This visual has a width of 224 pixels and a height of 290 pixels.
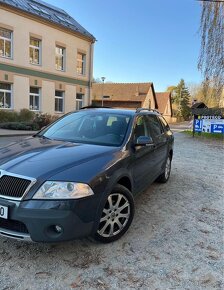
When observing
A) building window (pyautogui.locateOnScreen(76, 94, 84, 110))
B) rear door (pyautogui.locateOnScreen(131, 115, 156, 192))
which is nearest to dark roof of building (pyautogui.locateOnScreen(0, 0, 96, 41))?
building window (pyautogui.locateOnScreen(76, 94, 84, 110))

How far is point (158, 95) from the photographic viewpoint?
5981 cm

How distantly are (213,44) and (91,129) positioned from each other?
15.6 m

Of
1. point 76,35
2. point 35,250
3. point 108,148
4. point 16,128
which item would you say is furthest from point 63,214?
point 76,35

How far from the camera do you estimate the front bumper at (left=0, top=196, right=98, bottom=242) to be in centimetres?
298

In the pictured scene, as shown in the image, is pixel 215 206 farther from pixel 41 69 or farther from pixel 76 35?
pixel 76 35

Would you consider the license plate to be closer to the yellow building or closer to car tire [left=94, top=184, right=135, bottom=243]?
car tire [left=94, top=184, right=135, bottom=243]

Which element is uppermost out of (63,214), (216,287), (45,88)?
(45,88)

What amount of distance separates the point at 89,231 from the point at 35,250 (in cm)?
71

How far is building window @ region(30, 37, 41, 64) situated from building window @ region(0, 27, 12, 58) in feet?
6.52

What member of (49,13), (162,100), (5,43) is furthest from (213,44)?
(162,100)

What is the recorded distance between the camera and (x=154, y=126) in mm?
5793

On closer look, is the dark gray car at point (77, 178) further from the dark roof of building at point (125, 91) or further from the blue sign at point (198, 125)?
the dark roof of building at point (125, 91)

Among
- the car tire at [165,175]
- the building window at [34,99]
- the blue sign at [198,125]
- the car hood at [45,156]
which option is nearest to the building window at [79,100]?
the building window at [34,99]

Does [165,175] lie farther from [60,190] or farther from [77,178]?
[60,190]
